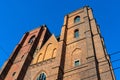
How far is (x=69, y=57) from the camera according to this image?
21.0 m

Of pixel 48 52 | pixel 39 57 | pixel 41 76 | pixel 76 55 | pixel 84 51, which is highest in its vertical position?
pixel 48 52

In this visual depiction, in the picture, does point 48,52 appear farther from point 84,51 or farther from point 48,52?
point 84,51

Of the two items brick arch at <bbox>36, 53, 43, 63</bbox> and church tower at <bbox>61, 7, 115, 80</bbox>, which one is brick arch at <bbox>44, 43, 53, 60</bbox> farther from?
church tower at <bbox>61, 7, 115, 80</bbox>

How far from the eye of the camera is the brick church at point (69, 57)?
1755cm

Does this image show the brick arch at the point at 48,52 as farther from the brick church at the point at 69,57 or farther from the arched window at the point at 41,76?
the arched window at the point at 41,76

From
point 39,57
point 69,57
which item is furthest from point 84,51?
point 39,57

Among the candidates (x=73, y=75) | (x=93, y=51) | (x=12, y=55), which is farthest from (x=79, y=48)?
(x=12, y=55)

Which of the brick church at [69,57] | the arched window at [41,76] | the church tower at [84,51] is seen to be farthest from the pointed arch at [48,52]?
the arched window at [41,76]

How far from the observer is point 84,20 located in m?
25.8

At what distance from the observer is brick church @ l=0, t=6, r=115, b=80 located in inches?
691

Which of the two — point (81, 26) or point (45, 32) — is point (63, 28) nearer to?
point (81, 26)

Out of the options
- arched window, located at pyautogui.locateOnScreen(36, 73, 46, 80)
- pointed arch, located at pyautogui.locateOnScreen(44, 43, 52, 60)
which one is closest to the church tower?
pointed arch, located at pyautogui.locateOnScreen(44, 43, 52, 60)

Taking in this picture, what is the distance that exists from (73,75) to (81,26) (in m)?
9.03

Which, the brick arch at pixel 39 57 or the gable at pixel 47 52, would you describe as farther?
the brick arch at pixel 39 57
